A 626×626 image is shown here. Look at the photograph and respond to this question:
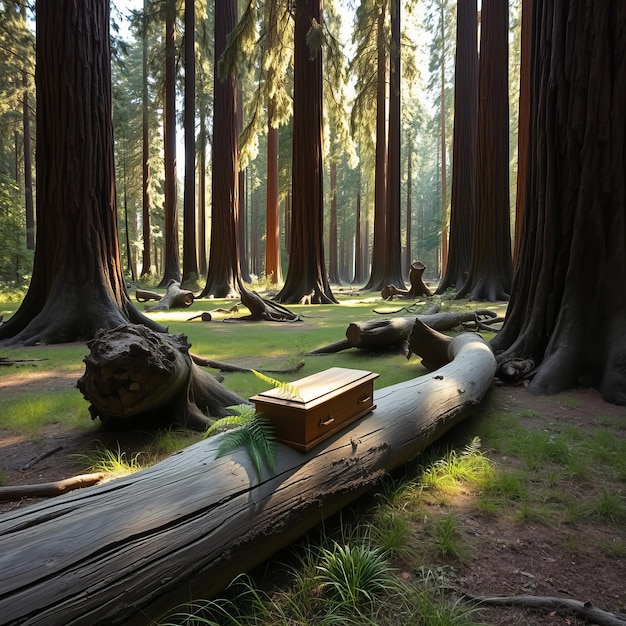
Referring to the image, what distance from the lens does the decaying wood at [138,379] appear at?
2910mm

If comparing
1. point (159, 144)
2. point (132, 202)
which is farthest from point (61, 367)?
point (132, 202)

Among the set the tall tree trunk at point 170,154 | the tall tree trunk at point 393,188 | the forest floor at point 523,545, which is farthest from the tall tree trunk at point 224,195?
the forest floor at point 523,545

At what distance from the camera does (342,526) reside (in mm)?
2004

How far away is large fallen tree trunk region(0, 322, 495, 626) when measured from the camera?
1.18 meters

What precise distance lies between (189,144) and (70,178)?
1453 centimetres

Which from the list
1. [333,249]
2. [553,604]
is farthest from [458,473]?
[333,249]

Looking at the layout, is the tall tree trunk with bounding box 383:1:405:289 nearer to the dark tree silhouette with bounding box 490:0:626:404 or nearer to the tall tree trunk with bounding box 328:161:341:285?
the tall tree trunk with bounding box 328:161:341:285

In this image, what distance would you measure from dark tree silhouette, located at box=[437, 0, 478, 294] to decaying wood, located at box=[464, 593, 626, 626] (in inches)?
521

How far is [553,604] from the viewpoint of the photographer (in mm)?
1593

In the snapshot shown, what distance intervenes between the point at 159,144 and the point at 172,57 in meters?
11.9

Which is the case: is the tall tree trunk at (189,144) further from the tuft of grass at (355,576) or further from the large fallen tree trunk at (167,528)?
the tuft of grass at (355,576)

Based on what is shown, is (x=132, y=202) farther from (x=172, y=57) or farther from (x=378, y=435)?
(x=378, y=435)

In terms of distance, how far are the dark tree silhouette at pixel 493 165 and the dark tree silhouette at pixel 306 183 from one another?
4583 millimetres

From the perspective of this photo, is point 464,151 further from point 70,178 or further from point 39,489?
point 39,489
